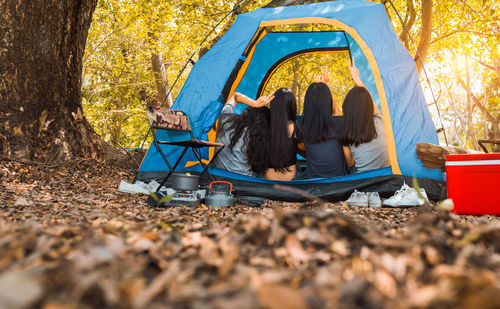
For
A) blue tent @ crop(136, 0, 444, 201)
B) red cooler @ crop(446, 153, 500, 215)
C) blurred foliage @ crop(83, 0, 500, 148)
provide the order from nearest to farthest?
red cooler @ crop(446, 153, 500, 215) < blue tent @ crop(136, 0, 444, 201) < blurred foliage @ crop(83, 0, 500, 148)

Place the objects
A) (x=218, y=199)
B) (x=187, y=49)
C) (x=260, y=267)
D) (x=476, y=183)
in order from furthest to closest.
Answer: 1. (x=187, y=49)
2. (x=218, y=199)
3. (x=476, y=183)
4. (x=260, y=267)

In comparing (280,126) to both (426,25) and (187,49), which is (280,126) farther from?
(187,49)

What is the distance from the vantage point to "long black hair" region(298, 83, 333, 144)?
3.87 metres

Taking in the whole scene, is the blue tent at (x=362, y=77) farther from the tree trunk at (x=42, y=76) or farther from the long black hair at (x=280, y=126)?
the tree trunk at (x=42, y=76)

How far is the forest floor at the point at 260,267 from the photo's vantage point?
0.74m

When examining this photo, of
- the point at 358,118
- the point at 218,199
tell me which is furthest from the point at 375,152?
the point at 218,199

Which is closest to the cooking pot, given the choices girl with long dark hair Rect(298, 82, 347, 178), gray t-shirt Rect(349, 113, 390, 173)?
girl with long dark hair Rect(298, 82, 347, 178)

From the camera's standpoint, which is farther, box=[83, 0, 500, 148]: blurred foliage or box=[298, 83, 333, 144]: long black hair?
box=[83, 0, 500, 148]: blurred foliage

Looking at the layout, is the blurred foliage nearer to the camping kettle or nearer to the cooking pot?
the cooking pot

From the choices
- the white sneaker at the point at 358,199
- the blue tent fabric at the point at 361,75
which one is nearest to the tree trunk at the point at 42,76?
the blue tent fabric at the point at 361,75

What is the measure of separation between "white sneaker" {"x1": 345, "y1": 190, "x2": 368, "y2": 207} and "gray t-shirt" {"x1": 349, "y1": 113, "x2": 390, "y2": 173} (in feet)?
1.42

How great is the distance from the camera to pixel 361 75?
462cm

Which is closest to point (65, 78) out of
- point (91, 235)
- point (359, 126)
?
point (359, 126)

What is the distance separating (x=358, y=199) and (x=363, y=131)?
2.50 ft
